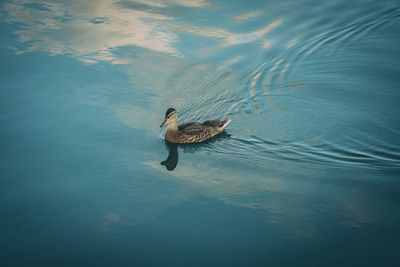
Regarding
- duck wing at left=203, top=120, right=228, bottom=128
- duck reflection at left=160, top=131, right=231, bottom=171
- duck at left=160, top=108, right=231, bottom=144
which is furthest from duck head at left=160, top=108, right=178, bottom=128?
duck wing at left=203, top=120, right=228, bottom=128

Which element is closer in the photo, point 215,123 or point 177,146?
point 177,146

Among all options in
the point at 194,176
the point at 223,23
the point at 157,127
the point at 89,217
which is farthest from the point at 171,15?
the point at 89,217

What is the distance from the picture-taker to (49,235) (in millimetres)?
5379

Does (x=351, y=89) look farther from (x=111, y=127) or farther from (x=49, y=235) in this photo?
(x=49, y=235)

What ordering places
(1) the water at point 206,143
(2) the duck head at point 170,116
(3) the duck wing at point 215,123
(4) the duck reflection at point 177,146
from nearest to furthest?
(1) the water at point 206,143 → (4) the duck reflection at point 177,146 → (2) the duck head at point 170,116 → (3) the duck wing at point 215,123

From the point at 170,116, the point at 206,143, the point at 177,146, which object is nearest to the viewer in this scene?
the point at 170,116

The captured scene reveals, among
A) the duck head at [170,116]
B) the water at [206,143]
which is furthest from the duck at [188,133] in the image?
the water at [206,143]

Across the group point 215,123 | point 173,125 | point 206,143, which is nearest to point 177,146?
point 173,125

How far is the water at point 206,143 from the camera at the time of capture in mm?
5352

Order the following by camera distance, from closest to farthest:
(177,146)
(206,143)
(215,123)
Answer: (177,146), (206,143), (215,123)

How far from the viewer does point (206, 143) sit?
8.47m

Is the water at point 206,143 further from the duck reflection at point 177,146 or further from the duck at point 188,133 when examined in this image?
the duck at point 188,133

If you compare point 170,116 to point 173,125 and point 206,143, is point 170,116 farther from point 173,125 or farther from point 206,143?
point 206,143

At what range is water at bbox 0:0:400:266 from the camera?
5.35 m
